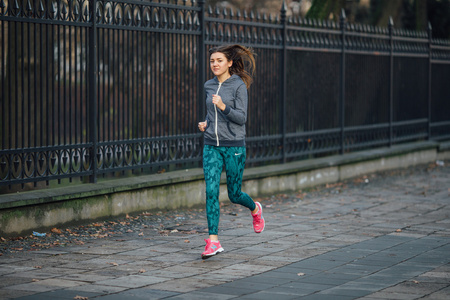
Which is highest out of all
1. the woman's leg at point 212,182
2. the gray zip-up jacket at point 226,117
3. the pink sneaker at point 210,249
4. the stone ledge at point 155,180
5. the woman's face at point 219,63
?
the woman's face at point 219,63

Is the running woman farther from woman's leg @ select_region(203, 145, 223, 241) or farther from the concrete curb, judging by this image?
the concrete curb

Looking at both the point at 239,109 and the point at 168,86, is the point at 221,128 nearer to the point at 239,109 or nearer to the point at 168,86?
the point at 239,109

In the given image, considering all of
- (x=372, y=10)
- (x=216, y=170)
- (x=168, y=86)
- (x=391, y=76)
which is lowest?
(x=216, y=170)

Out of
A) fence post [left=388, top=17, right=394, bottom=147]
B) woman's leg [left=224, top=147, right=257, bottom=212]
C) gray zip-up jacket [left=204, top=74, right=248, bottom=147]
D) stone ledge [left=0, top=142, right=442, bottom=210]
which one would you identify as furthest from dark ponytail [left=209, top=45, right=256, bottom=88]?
fence post [left=388, top=17, right=394, bottom=147]

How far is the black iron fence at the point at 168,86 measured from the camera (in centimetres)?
855

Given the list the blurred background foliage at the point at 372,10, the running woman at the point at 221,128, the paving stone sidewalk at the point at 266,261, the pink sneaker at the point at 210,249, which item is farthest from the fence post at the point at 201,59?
the blurred background foliage at the point at 372,10

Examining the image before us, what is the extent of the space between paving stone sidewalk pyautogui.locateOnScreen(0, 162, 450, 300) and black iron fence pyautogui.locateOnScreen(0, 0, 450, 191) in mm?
1113

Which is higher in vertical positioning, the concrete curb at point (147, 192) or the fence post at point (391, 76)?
the fence post at point (391, 76)

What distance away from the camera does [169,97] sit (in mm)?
10289

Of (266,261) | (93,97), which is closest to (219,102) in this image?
(266,261)

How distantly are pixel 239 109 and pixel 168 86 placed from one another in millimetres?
3182

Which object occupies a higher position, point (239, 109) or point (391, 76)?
point (391, 76)

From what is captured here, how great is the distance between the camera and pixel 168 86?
10.3 metres

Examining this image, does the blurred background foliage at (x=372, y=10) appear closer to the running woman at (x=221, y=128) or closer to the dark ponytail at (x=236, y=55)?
the dark ponytail at (x=236, y=55)
